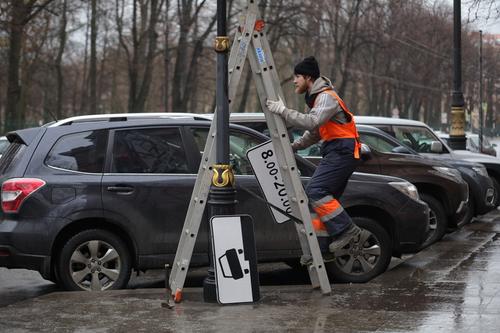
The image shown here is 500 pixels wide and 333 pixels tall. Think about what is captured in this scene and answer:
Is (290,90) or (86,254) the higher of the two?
(290,90)

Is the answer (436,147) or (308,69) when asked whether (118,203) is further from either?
(436,147)

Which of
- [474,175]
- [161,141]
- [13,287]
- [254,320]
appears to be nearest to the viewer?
[254,320]

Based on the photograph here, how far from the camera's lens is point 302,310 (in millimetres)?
6977

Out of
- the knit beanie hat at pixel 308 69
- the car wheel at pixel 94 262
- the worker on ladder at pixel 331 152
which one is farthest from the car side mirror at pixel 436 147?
the car wheel at pixel 94 262

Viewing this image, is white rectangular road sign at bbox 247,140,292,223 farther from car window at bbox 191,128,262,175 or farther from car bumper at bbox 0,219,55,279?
car bumper at bbox 0,219,55,279

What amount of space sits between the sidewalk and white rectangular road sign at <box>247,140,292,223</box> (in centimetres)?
81

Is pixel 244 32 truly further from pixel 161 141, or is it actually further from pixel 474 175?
pixel 474 175

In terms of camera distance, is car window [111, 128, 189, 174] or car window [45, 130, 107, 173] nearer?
car window [45, 130, 107, 173]

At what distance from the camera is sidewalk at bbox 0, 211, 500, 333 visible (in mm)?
6418

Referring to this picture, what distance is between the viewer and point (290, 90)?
7744 centimetres

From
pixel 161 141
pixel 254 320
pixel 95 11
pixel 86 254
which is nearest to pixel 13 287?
pixel 86 254

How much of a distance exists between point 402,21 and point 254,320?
47808mm

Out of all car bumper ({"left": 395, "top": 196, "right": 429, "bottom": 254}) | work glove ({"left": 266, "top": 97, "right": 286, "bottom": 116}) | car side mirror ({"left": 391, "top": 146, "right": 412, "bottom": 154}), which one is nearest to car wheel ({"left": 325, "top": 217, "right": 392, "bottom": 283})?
car bumper ({"left": 395, "top": 196, "right": 429, "bottom": 254})

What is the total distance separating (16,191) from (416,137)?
8.36m
